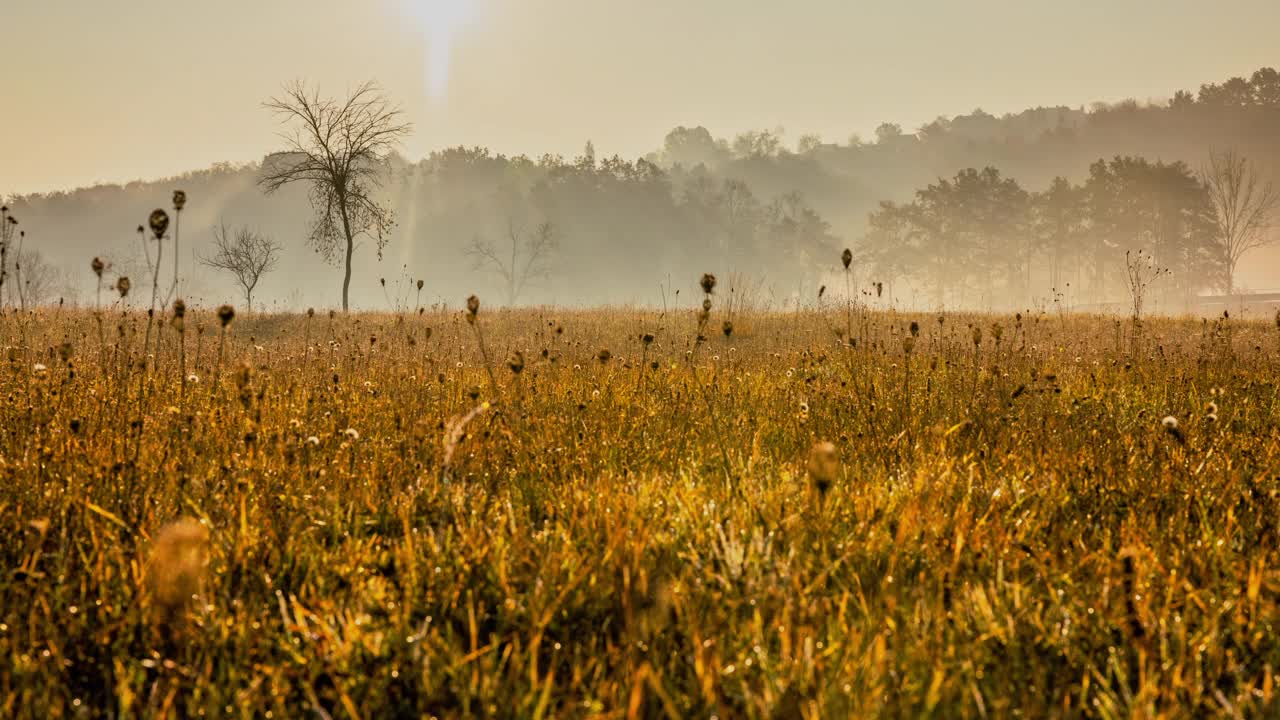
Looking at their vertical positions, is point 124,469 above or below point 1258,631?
above

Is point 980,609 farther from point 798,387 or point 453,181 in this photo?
point 453,181

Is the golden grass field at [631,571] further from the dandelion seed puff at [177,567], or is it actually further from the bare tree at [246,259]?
the bare tree at [246,259]

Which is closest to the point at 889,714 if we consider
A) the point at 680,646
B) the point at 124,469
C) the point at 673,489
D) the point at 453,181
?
the point at 680,646

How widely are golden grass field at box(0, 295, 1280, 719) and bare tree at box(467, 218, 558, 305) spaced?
69835 millimetres

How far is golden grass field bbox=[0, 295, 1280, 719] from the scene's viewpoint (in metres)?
1.78

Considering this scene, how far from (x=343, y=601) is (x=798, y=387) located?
5.20 metres

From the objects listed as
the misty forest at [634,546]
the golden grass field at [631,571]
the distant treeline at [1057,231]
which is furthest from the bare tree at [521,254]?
the golden grass field at [631,571]

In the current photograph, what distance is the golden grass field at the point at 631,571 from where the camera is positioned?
5.83ft

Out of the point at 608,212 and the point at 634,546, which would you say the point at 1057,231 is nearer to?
the point at 608,212

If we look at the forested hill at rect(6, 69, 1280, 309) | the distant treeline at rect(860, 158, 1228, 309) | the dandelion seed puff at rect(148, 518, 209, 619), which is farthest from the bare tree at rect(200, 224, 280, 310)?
the distant treeline at rect(860, 158, 1228, 309)

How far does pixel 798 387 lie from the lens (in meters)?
6.78

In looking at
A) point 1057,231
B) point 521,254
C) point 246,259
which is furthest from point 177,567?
point 1057,231

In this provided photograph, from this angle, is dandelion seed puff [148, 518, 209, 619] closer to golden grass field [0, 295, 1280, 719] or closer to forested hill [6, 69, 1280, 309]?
golden grass field [0, 295, 1280, 719]

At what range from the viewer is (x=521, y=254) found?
80.2 meters
